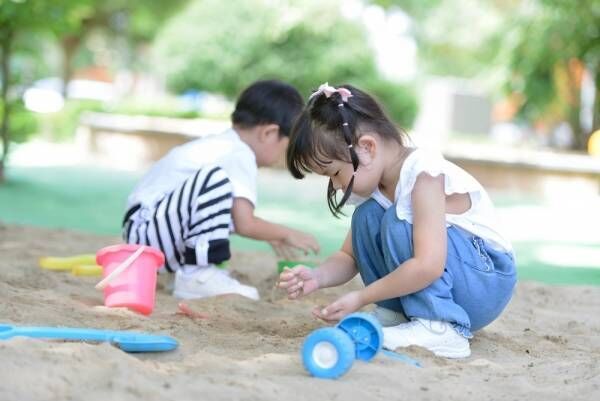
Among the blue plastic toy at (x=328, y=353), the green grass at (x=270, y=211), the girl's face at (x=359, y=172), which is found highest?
the girl's face at (x=359, y=172)

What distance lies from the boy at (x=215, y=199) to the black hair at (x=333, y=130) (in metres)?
0.89

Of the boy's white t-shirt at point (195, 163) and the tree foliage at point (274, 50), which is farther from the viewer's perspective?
the tree foliage at point (274, 50)

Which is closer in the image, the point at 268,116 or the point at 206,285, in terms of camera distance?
the point at 206,285

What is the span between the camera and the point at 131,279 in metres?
3.02

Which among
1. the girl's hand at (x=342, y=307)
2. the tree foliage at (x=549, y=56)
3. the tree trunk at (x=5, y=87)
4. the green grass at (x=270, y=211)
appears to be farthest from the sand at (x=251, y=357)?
the tree foliage at (x=549, y=56)

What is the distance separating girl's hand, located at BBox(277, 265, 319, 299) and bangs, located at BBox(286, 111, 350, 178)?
31 centimetres

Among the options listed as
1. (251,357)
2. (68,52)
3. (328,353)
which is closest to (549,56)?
(251,357)

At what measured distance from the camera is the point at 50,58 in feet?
162

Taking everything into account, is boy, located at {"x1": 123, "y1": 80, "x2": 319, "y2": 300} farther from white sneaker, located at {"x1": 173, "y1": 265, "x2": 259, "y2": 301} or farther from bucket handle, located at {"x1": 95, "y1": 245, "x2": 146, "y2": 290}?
bucket handle, located at {"x1": 95, "y1": 245, "x2": 146, "y2": 290}

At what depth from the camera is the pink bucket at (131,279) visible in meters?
3.01

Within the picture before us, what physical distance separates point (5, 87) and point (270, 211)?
287 centimetres

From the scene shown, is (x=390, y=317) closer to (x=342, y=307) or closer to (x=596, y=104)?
(x=342, y=307)

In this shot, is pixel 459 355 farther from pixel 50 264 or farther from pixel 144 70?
pixel 144 70

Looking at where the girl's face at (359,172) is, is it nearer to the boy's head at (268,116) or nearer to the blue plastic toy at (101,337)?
the blue plastic toy at (101,337)
